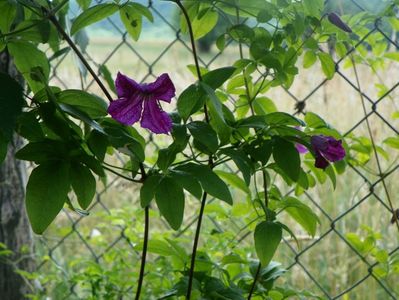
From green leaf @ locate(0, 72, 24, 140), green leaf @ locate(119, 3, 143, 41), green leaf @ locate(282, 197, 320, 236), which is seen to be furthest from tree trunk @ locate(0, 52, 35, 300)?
green leaf @ locate(0, 72, 24, 140)

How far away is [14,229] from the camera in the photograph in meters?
1.46

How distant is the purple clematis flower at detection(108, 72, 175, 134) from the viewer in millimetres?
646

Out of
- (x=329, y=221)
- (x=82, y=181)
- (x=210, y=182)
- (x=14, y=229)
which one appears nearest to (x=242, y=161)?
(x=210, y=182)

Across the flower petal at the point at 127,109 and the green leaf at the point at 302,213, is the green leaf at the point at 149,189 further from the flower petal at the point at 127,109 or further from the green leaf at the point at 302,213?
the green leaf at the point at 302,213

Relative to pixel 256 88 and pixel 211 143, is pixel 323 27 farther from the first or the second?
pixel 211 143

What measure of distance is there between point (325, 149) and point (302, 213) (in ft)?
0.41

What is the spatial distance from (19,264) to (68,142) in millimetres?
940

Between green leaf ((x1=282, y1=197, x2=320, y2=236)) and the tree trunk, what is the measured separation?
704 millimetres

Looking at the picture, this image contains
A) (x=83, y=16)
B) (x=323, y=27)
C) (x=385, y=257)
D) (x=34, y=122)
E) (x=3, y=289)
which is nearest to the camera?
(x=34, y=122)

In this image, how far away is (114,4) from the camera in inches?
28.7

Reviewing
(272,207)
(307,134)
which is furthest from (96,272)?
(307,134)

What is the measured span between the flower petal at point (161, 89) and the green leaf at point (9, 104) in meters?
0.13

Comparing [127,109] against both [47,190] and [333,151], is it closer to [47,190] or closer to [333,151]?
[47,190]

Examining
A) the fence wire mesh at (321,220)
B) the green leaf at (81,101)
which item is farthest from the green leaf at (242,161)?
the fence wire mesh at (321,220)
